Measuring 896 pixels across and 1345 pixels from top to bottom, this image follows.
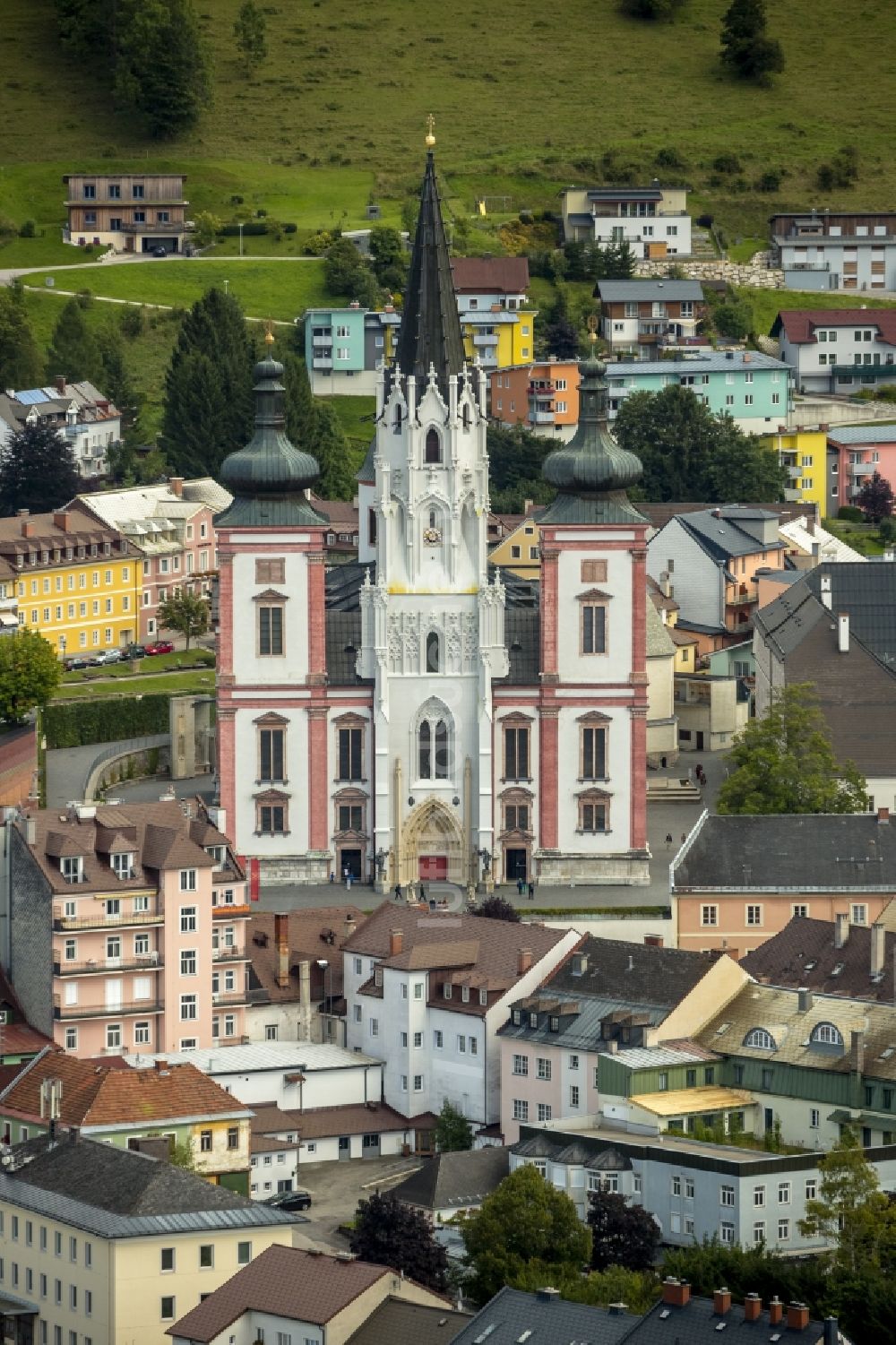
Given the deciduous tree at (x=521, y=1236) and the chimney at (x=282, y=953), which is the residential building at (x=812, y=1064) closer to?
the deciduous tree at (x=521, y=1236)

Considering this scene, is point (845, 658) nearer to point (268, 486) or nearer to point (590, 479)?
point (590, 479)

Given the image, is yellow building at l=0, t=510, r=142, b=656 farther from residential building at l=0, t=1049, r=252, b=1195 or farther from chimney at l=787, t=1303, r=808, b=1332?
chimney at l=787, t=1303, r=808, b=1332

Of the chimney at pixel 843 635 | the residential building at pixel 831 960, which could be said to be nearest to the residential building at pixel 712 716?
A: the chimney at pixel 843 635

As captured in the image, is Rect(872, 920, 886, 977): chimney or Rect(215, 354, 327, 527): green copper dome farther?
Rect(215, 354, 327, 527): green copper dome

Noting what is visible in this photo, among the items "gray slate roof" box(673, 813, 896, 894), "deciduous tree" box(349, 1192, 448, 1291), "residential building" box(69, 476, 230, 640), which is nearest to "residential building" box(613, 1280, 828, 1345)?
"deciduous tree" box(349, 1192, 448, 1291)

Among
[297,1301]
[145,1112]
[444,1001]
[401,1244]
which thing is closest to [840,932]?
[444,1001]
